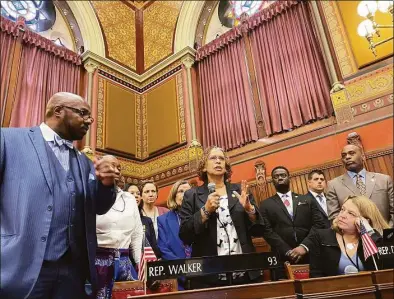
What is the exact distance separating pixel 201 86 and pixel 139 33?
2.18 metres

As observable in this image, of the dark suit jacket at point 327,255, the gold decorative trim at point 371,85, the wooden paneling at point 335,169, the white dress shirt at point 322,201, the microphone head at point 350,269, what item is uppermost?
the gold decorative trim at point 371,85

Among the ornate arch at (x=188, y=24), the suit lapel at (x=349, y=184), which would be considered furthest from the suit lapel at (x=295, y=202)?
the ornate arch at (x=188, y=24)

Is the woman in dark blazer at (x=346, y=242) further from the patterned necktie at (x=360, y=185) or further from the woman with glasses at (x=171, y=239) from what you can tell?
the woman with glasses at (x=171, y=239)

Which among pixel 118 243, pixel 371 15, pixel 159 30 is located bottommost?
pixel 118 243

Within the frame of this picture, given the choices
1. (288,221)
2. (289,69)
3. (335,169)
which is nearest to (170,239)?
(288,221)

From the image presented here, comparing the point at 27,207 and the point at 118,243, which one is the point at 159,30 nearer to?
the point at 118,243

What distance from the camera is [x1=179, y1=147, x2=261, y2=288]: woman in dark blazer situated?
1.52m

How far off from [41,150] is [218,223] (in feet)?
2.96

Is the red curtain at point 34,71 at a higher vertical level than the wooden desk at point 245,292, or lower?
higher

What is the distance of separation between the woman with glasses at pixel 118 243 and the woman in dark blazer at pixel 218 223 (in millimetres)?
445

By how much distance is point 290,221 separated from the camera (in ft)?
7.87

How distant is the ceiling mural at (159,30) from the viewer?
6613 mm

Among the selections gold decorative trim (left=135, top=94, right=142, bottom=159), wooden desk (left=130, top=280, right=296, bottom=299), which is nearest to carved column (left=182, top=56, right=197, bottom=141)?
gold decorative trim (left=135, top=94, right=142, bottom=159)

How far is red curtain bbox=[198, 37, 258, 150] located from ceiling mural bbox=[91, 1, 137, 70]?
1682 mm
